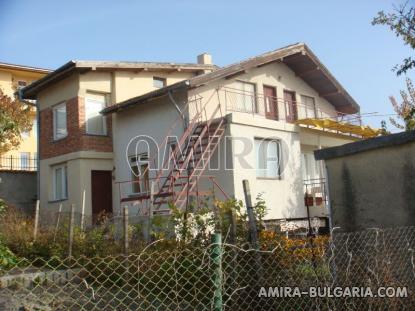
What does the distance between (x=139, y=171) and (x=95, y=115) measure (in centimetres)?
303

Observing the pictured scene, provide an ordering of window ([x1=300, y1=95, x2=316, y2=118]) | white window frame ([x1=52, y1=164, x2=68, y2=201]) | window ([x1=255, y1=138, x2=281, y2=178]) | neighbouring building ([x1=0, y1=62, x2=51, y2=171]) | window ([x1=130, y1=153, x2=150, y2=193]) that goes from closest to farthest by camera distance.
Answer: window ([x1=255, y1=138, x2=281, y2=178])
window ([x1=130, y1=153, x2=150, y2=193])
white window frame ([x1=52, y1=164, x2=68, y2=201])
window ([x1=300, y1=95, x2=316, y2=118])
neighbouring building ([x1=0, y1=62, x2=51, y2=171])

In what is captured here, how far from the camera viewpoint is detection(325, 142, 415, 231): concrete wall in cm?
586

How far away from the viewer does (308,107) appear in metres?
20.6

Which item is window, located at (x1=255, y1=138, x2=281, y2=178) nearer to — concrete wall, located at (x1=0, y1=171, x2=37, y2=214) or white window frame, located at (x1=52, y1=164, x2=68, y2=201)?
white window frame, located at (x1=52, y1=164, x2=68, y2=201)

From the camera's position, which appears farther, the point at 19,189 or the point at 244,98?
the point at 19,189

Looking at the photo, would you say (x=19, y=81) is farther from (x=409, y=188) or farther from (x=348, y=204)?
(x=409, y=188)

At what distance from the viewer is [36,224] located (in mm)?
11742

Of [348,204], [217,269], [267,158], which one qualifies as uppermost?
[267,158]

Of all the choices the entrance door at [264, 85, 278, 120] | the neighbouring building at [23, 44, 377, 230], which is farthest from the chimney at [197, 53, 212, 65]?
the entrance door at [264, 85, 278, 120]

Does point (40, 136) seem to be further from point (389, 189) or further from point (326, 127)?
point (389, 189)

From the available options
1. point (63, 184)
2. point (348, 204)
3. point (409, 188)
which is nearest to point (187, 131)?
point (63, 184)

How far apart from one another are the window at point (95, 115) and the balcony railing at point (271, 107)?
195 inches

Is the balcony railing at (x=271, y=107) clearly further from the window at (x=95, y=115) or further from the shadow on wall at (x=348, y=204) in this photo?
the shadow on wall at (x=348, y=204)

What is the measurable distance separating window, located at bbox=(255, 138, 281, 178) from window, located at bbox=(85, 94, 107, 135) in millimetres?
6190
